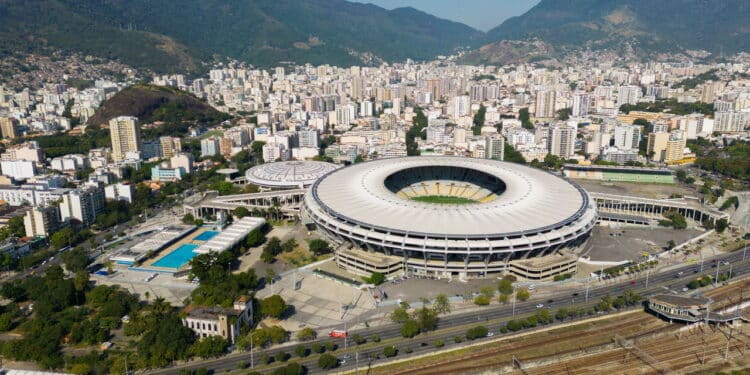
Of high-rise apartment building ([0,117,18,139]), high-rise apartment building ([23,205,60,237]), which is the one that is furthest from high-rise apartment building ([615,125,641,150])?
high-rise apartment building ([0,117,18,139])

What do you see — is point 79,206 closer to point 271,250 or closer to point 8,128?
point 271,250

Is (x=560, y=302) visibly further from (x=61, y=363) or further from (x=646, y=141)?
(x=646, y=141)

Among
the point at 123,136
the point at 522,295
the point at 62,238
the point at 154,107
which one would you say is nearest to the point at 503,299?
the point at 522,295

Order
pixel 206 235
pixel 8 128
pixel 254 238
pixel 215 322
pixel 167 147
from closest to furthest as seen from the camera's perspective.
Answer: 1. pixel 215 322
2. pixel 254 238
3. pixel 206 235
4. pixel 167 147
5. pixel 8 128

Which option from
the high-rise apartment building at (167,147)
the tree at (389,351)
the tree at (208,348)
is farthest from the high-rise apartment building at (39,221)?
the tree at (389,351)

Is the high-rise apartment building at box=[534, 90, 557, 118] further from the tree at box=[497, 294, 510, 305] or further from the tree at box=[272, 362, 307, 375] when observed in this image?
the tree at box=[272, 362, 307, 375]

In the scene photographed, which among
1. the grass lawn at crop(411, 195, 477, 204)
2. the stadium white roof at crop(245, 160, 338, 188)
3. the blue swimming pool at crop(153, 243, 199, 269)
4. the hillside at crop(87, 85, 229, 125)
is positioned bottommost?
the blue swimming pool at crop(153, 243, 199, 269)
